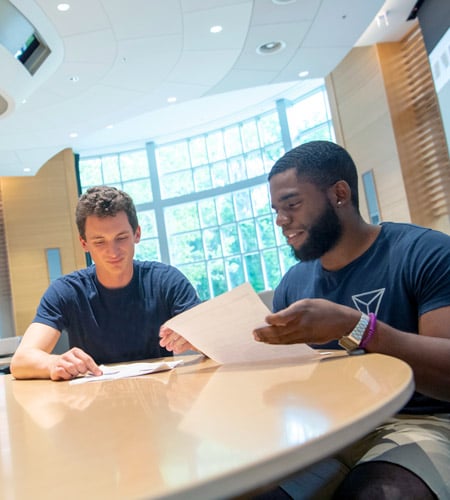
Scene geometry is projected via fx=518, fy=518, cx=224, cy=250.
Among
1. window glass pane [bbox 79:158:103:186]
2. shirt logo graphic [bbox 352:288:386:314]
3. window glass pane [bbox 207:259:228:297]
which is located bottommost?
shirt logo graphic [bbox 352:288:386:314]

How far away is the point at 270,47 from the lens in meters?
6.69

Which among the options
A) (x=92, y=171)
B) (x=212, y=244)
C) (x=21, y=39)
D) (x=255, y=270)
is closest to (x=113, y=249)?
(x=21, y=39)

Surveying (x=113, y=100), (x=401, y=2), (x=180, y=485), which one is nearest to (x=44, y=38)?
(x=113, y=100)

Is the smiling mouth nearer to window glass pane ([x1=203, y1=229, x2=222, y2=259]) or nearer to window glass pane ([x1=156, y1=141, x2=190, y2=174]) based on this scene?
window glass pane ([x1=203, y1=229, x2=222, y2=259])

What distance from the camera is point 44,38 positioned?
18.5ft

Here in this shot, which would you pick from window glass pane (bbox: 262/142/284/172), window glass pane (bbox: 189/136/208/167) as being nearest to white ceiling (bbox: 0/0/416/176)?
window glass pane (bbox: 262/142/284/172)

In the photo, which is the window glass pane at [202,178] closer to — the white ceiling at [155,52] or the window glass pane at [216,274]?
the window glass pane at [216,274]

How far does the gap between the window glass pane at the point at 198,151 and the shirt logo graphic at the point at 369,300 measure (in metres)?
13.6

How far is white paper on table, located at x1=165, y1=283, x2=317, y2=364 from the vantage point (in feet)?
3.72

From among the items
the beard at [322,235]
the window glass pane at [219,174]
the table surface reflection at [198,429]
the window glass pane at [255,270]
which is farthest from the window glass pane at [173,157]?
the table surface reflection at [198,429]

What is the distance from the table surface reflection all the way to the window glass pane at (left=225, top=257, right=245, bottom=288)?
A: 13.5 meters

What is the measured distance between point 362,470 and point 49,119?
801 cm

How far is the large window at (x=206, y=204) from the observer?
46.5 feet

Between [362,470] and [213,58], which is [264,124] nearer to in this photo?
[213,58]
